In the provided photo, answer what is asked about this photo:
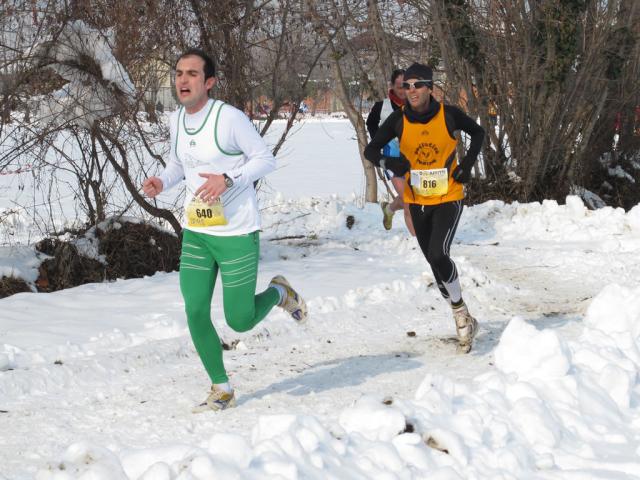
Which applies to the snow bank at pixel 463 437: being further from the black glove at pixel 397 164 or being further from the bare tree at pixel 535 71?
the bare tree at pixel 535 71

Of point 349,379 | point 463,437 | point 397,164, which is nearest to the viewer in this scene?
point 463,437

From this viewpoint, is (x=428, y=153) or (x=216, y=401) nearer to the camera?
(x=216, y=401)

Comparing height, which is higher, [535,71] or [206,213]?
[535,71]

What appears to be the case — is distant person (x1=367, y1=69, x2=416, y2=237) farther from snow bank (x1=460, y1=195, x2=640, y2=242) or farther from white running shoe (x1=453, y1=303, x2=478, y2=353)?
snow bank (x1=460, y1=195, x2=640, y2=242)

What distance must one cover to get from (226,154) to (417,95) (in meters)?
1.70

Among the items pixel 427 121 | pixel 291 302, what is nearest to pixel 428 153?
pixel 427 121

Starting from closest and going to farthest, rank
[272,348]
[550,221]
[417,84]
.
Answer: [417,84], [272,348], [550,221]

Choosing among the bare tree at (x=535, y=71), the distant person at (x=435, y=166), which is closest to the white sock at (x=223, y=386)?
the distant person at (x=435, y=166)

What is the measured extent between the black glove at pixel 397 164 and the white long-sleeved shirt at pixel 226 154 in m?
1.42

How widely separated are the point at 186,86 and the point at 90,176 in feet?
16.9

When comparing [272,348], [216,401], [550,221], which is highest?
[216,401]

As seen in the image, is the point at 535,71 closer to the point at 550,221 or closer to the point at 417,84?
the point at 550,221

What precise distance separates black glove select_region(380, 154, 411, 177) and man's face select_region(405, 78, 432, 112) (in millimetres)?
338

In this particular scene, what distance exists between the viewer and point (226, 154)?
493 cm
